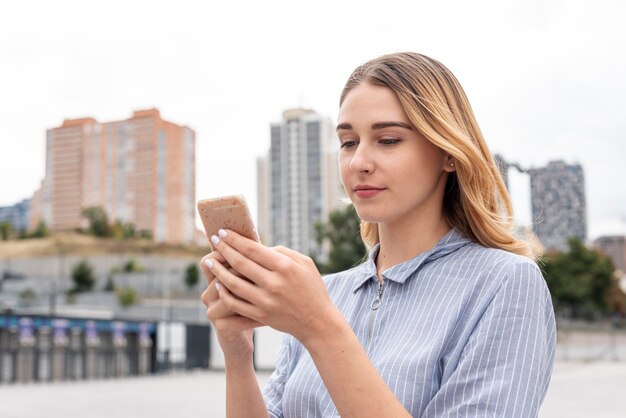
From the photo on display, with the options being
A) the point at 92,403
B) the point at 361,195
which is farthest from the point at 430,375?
the point at 92,403

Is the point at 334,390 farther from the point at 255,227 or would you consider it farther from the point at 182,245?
the point at 182,245

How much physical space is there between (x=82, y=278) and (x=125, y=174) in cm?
1744

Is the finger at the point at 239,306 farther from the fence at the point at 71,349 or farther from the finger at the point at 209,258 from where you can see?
the fence at the point at 71,349

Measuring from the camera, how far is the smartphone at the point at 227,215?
135 centimetres

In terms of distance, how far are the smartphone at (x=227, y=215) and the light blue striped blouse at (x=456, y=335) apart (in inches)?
15.2

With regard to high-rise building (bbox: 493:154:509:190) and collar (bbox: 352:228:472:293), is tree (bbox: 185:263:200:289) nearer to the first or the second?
high-rise building (bbox: 493:154:509:190)

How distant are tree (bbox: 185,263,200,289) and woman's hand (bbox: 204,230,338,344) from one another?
198 ft

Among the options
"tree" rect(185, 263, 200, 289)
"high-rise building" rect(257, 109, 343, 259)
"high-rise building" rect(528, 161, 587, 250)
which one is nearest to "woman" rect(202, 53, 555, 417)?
"high-rise building" rect(528, 161, 587, 250)

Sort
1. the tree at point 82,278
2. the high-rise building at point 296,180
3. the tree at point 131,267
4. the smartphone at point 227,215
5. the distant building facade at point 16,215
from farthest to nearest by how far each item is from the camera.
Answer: the distant building facade at point 16,215 < the tree at point 131,267 < the tree at point 82,278 < the high-rise building at point 296,180 < the smartphone at point 227,215

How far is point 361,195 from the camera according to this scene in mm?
1525

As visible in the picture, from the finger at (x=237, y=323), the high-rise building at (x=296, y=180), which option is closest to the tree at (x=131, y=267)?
the high-rise building at (x=296, y=180)

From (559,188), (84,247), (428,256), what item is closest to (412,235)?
(428,256)

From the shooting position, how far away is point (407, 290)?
158 centimetres

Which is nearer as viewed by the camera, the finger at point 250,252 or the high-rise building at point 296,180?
the finger at point 250,252
